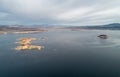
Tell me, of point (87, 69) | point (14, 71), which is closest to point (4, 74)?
point (14, 71)

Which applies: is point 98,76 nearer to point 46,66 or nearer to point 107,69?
point 107,69

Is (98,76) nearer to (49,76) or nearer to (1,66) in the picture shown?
(49,76)

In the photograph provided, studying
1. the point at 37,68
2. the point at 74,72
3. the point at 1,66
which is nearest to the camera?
the point at 74,72

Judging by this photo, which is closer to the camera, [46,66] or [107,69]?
[107,69]

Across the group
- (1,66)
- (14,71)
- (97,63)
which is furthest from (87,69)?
(1,66)

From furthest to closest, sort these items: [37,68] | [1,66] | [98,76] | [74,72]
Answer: [1,66]
[37,68]
[74,72]
[98,76]

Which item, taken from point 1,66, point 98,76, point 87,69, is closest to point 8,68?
point 1,66

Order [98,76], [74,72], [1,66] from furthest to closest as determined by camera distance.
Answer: [1,66] < [74,72] < [98,76]

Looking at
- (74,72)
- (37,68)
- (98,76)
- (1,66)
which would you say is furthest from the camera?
(1,66)

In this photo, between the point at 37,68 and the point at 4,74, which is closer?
the point at 4,74
